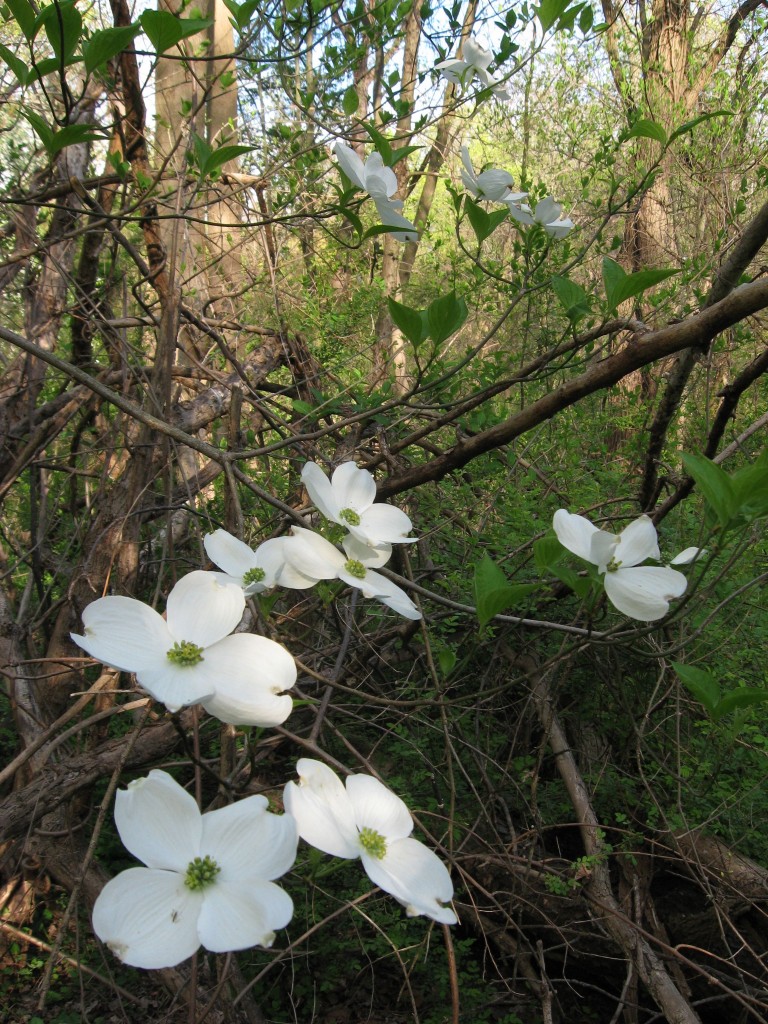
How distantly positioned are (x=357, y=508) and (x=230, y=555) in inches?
6.9

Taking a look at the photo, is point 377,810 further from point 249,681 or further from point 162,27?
point 162,27

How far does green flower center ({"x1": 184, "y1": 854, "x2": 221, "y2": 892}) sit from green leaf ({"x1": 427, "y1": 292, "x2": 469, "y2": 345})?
0.65 metres

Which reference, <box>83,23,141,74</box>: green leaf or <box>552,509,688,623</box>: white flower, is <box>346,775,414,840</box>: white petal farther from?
<box>83,23,141,74</box>: green leaf

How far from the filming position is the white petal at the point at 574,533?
2.41 ft

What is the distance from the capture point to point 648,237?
15.6 feet

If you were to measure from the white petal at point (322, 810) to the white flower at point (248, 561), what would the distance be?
0.18 metres

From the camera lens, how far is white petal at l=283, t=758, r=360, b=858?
541 mm

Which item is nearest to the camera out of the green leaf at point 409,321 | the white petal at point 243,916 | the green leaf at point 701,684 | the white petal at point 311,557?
the white petal at point 243,916

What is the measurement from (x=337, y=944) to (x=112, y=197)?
1844 mm

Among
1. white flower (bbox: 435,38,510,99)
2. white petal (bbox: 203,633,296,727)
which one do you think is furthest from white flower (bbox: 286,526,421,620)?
white flower (bbox: 435,38,510,99)

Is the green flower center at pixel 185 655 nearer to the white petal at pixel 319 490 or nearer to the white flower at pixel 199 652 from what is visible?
the white flower at pixel 199 652

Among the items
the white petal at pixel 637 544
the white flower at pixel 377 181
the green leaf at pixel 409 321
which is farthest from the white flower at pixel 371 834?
the white flower at pixel 377 181

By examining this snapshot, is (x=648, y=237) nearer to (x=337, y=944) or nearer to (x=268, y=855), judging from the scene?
(x=337, y=944)

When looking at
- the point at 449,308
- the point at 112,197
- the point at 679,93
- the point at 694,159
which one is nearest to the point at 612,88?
the point at 679,93
